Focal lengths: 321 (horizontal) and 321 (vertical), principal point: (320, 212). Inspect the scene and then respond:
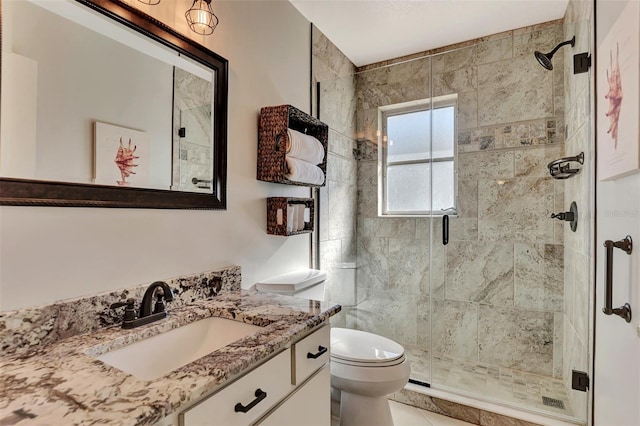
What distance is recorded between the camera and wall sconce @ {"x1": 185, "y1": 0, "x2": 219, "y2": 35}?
4.42 feet

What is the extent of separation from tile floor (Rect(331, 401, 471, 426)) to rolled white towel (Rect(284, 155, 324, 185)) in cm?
139

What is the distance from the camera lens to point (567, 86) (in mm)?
2154

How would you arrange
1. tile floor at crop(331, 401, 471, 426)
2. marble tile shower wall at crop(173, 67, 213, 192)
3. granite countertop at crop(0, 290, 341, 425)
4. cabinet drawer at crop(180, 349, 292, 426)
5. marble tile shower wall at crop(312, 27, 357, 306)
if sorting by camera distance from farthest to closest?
marble tile shower wall at crop(312, 27, 357, 306)
tile floor at crop(331, 401, 471, 426)
marble tile shower wall at crop(173, 67, 213, 192)
cabinet drawer at crop(180, 349, 292, 426)
granite countertop at crop(0, 290, 341, 425)

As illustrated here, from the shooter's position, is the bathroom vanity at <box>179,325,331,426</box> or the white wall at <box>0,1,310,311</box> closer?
the bathroom vanity at <box>179,325,331,426</box>

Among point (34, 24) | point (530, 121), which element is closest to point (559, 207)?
point (530, 121)

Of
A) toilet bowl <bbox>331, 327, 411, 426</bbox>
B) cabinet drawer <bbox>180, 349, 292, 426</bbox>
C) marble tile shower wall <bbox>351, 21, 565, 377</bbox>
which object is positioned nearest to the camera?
cabinet drawer <bbox>180, 349, 292, 426</bbox>

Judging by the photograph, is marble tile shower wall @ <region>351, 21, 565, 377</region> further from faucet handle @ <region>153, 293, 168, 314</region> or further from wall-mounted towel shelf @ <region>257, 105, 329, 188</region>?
faucet handle @ <region>153, 293, 168, 314</region>

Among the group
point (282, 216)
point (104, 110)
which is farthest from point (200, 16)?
point (282, 216)

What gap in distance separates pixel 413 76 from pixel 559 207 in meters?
1.52

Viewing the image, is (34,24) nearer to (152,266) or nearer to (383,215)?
(152,266)

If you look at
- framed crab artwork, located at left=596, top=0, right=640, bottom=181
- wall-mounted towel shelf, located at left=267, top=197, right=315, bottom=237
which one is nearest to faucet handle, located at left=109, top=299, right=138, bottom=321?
wall-mounted towel shelf, located at left=267, top=197, right=315, bottom=237

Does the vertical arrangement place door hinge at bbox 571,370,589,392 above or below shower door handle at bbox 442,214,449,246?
below

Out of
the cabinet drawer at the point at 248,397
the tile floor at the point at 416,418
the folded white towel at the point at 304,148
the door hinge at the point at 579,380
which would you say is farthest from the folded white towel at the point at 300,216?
the door hinge at the point at 579,380

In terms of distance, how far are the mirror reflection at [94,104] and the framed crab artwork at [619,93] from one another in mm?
1526
